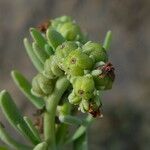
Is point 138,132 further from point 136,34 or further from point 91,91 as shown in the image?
point 91,91

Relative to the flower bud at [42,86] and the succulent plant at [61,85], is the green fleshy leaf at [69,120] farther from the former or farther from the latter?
the flower bud at [42,86]

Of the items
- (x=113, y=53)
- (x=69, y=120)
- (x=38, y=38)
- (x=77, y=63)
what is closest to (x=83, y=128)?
(x=69, y=120)

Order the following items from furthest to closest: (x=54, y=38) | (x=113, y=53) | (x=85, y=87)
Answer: (x=113, y=53) → (x=54, y=38) → (x=85, y=87)

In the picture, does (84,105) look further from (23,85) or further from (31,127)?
(23,85)

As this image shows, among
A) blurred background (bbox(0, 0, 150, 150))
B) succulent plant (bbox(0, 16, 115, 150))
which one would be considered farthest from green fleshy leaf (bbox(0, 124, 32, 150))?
blurred background (bbox(0, 0, 150, 150))

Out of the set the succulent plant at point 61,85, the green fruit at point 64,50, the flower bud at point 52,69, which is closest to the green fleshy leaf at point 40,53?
the succulent plant at point 61,85

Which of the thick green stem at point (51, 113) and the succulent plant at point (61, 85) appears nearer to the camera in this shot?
the succulent plant at point (61, 85)
